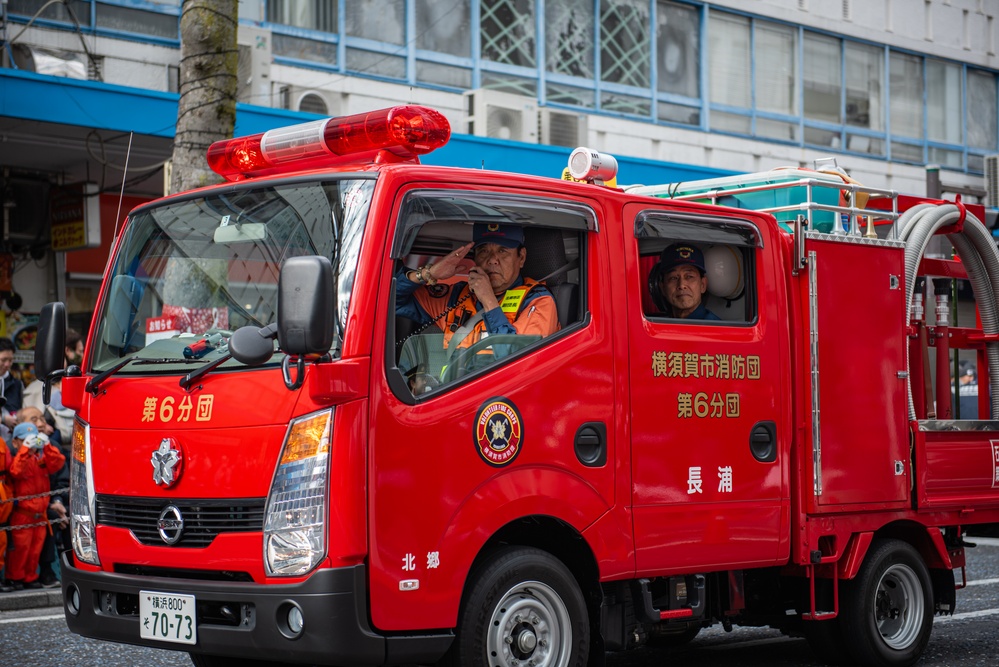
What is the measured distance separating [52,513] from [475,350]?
6.70 m

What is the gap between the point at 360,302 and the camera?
493cm

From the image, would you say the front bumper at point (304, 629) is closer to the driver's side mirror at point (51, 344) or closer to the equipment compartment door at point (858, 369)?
the driver's side mirror at point (51, 344)

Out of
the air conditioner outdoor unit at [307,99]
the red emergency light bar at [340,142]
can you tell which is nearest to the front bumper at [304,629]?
the red emergency light bar at [340,142]

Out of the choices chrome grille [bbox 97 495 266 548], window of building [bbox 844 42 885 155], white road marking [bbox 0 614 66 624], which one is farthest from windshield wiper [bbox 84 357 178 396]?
window of building [bbox 844 42 885 155]

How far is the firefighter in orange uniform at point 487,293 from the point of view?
18.0 ft

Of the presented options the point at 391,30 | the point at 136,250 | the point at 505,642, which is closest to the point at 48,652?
the point at 136,250

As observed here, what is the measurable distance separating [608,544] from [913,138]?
2106 centimetres

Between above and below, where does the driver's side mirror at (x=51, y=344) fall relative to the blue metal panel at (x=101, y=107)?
below

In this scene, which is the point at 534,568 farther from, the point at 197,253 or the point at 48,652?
the point at 48,652

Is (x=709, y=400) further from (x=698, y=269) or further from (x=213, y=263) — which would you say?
(x=213, y=263)

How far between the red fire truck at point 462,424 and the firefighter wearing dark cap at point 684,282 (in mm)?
49

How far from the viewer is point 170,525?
204 inches

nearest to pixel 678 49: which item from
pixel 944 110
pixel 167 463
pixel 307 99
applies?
pixel 307 99

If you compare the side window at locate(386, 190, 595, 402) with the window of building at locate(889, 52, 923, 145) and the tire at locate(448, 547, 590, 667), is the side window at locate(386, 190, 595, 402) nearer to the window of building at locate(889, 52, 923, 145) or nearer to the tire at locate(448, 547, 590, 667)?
the tire at locate(448, 547, 590, 667)
